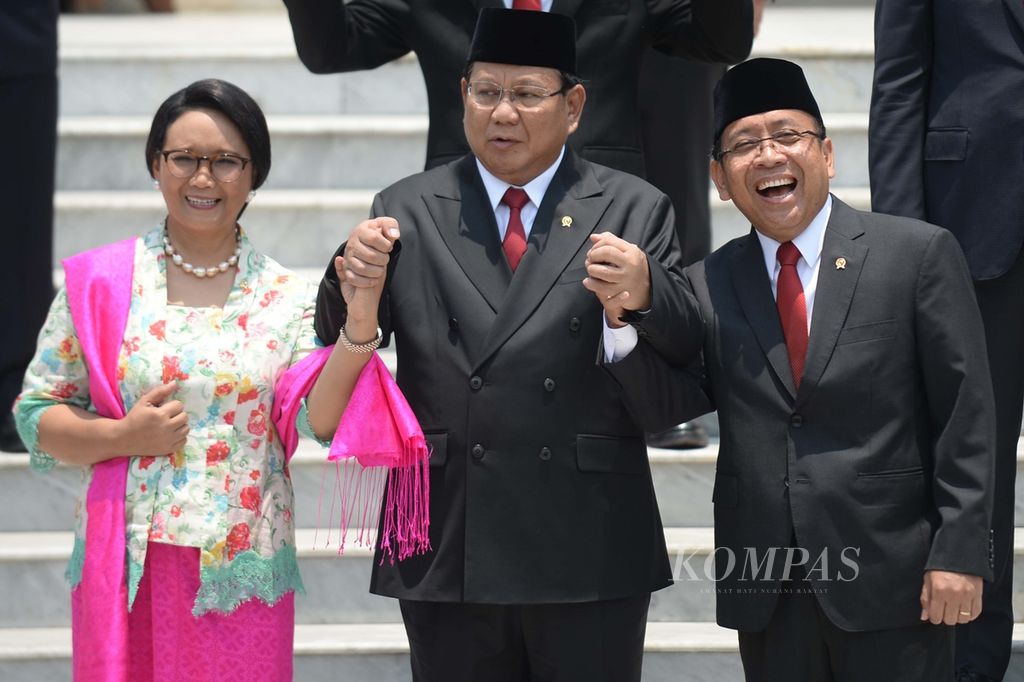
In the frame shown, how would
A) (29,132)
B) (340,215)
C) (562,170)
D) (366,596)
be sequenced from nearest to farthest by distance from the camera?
1. (562,170)
2. (366,596)
3. (29,132)
4. (340,215)

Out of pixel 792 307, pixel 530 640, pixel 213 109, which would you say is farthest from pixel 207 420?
pixel 792 307

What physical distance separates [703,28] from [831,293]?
94cm

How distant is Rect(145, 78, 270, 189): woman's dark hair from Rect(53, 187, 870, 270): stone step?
2.22 meters

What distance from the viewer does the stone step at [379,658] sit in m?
3.85

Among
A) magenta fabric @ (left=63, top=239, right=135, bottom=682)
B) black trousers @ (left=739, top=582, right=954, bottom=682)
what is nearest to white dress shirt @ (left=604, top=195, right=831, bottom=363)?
black trousers @ (left=739, top=582, right=954, bottom=682)

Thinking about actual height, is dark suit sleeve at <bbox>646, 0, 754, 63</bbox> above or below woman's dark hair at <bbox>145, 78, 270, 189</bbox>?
above

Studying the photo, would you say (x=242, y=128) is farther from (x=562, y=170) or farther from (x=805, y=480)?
(x=805, y=480)

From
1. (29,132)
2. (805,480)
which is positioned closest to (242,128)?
(805,480)

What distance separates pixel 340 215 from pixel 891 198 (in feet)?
7.74

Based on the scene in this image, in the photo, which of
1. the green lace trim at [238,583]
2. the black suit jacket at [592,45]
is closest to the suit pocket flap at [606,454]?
the green lace trim at [238,583]

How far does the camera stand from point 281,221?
17.7 feet

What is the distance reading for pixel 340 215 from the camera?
17.8 ft

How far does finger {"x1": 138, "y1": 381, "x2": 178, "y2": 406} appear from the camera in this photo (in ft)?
9.81

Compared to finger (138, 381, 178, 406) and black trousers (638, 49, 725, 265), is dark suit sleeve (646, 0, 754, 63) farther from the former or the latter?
finger (138, 381, 178, 406)
